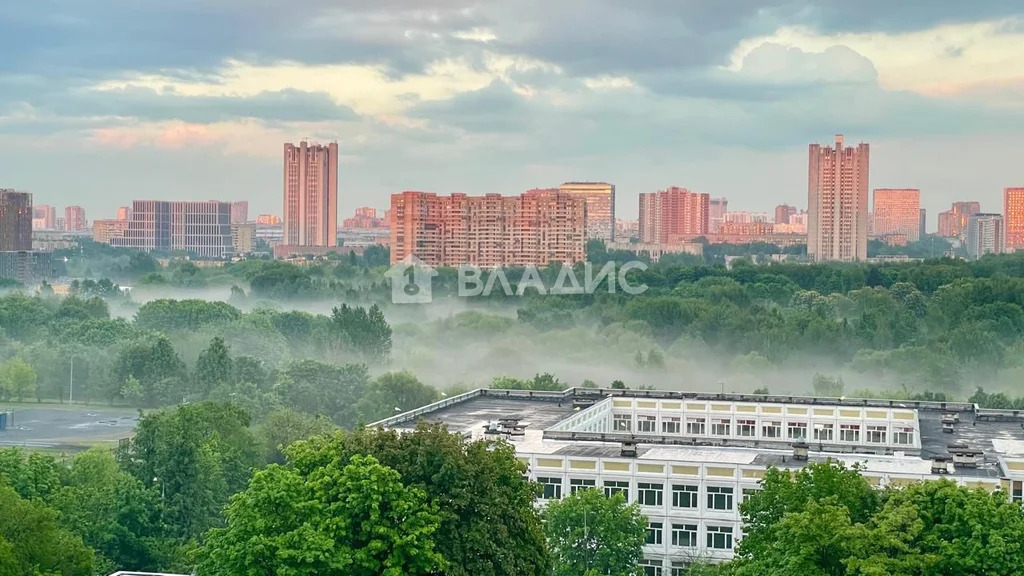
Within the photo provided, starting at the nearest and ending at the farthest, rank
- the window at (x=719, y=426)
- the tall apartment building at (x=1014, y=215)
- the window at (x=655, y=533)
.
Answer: the window at (x=655, y=533) < the window at (x=719, y=426) < the tall apartment building at (x=1014, y=215)

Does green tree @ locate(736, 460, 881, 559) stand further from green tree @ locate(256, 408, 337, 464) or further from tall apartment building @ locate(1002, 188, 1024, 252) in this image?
tall apartment building @ locate(1002, 188, 1024, 252)

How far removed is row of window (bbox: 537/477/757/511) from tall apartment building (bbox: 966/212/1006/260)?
482ft

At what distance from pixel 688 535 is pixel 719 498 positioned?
93cm

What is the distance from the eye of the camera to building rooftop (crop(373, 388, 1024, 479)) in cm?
2914

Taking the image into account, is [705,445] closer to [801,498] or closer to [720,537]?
[720,537]

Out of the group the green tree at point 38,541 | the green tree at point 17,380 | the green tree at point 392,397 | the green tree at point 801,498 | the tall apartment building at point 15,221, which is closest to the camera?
the green tree at point 801,498

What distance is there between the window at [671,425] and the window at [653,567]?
11.7m

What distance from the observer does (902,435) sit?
1454 inches

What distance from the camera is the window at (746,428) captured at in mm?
39000

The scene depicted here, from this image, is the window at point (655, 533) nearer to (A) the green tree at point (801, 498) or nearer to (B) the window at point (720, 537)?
(B) the window at point (720, 537)

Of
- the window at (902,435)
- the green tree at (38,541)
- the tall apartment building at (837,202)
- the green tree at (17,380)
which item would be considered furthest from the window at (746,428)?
the tall apartment building at (837,202)

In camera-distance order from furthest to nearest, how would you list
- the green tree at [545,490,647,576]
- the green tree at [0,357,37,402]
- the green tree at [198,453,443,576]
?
the green tree at [0,357,37,402], the green tree at [545,490,647,576], the green tree at [198,453,443,576]

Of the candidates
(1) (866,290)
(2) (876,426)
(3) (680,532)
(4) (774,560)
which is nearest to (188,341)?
(1) (866,290)

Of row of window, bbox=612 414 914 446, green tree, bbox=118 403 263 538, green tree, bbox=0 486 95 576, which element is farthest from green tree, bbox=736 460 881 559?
row of window, bbox=612 414 914 446
